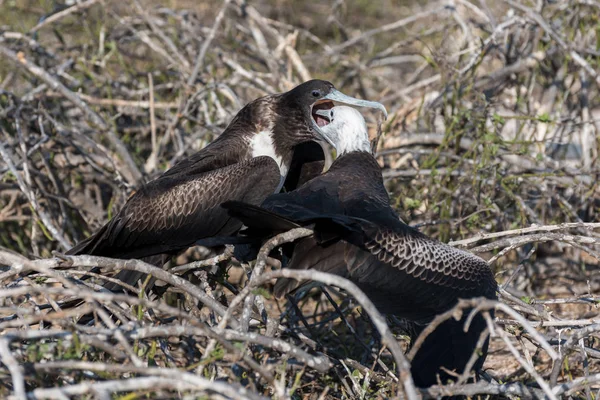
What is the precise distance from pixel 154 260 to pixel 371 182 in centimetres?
89

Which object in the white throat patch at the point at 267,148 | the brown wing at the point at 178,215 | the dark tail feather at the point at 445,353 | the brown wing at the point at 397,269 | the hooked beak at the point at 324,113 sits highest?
the hooked beak at the point at 324,113

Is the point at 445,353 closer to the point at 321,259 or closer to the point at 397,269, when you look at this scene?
the point at 397,269

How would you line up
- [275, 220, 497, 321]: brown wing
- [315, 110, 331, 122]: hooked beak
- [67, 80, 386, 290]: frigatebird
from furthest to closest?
[315, 110, 331, 122]: hooked beak → [67, 80, 386, 290]: frigatebird → [275, 220, 497, 321]: brown wing

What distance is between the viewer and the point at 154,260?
321 cm

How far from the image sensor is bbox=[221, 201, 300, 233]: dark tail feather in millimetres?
2348

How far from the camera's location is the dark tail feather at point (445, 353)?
93.5 inches

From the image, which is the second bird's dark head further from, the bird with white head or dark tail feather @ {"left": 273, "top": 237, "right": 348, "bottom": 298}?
dark tail feather @ {"left": 273, "top": 237, "right": 348, "bottom": 298}

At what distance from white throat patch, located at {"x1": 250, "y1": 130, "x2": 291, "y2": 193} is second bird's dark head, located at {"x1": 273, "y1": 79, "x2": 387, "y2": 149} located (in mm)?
37

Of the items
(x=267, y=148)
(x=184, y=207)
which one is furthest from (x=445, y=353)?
(x=267, y=148)

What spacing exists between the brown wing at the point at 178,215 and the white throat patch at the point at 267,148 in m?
0.25

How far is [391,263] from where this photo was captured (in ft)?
8.41

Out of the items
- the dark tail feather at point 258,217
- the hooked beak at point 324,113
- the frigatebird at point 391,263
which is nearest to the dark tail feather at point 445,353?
the frigatebird at point 391,263

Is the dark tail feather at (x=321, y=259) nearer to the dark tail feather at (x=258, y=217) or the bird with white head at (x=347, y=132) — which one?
the dark tail feather at (x=258, y=217)

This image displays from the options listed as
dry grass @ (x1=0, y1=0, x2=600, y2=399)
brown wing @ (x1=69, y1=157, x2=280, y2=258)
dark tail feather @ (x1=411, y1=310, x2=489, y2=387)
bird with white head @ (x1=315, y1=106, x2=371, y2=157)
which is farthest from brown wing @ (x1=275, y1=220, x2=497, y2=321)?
bird with white head @ (x1=315, y1=106, x2=371, y2=157)
